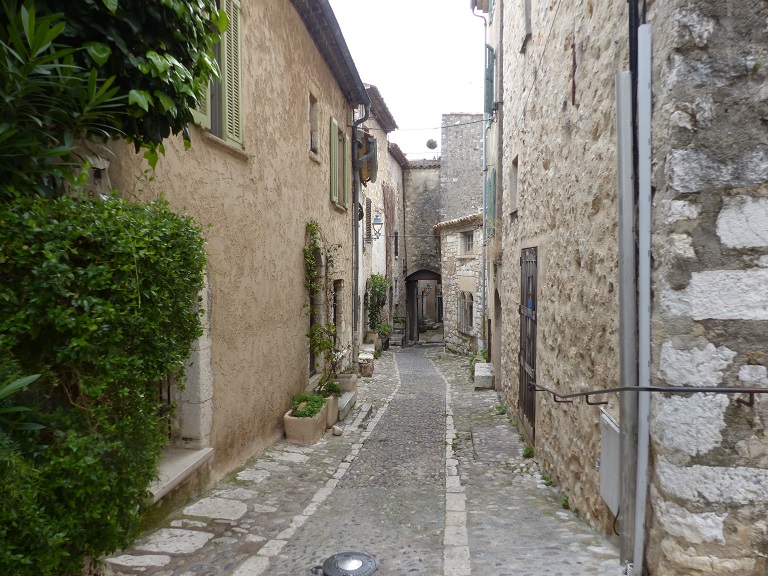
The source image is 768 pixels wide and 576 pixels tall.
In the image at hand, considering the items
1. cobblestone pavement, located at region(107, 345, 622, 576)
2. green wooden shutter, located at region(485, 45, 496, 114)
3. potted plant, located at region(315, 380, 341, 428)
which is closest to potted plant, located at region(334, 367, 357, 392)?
potted plant, located at region(315, 380, 341, 428)

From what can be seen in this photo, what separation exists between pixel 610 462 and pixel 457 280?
1712cm

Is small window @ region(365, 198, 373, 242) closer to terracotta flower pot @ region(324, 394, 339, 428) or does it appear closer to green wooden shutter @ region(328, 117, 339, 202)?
green wooden shutter @ region(328, 117, 339, 202)

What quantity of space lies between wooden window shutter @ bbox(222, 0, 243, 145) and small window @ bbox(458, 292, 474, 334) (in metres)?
14.1

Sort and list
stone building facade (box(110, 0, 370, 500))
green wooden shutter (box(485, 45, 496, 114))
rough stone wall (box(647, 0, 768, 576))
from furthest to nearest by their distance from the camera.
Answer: green wooden shutter (box(485, 45, 496, 114)), stone building facade (box(110, 0, 370, 500)), rough stone wall (box(647, 0, 768, 576))

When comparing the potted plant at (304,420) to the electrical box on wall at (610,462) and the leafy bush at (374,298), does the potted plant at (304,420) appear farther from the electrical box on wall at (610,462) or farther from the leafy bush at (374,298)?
the leafy bush at (374,298)

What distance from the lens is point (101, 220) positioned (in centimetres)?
246

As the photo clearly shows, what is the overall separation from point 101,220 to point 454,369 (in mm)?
14377

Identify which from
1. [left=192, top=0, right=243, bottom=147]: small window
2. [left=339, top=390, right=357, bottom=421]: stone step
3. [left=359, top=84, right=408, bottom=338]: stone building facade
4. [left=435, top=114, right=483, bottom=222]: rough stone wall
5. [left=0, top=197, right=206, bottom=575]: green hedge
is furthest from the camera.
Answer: [left=435, top=114, right=483, bottom=222]: rough stone wall

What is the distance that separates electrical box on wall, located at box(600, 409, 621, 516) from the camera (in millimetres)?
3145

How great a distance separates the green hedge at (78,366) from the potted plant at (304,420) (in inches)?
163

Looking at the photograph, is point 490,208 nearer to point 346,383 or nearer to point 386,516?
point 346,383

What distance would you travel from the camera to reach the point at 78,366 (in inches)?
96.0

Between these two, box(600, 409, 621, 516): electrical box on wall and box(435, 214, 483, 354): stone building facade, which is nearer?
box(600, 409, 621, 516): electrical box on wall

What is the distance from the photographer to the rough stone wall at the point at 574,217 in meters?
3.54
